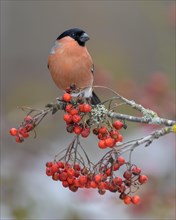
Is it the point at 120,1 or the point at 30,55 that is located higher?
the point at 120,1

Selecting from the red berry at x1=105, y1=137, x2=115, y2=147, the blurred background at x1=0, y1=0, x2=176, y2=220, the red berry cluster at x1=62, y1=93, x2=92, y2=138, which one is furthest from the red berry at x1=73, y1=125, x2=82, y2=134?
the blurred background at x1=0, y1=0, x2=176, y2=220

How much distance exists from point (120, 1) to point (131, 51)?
3.53 feet

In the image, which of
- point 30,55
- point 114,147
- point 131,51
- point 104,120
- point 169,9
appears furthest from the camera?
point 30,55

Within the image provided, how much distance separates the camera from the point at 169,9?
4.13m

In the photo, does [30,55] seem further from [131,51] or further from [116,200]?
[116,200]

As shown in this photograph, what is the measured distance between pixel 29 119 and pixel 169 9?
6.68ft

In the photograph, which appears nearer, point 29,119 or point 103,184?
point 103,184

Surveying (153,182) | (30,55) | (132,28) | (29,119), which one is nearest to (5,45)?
(30,55)

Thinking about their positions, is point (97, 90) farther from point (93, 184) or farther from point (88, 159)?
point (93, 184)

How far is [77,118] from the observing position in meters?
2.31

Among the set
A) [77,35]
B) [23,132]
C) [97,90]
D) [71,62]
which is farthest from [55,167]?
[97,90]

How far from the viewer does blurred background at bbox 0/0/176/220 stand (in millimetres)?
3674

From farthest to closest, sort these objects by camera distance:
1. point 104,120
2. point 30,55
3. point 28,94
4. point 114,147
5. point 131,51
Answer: point 30,55 → point 131,51 → point 28,94 → point 104,120 → point 114,147

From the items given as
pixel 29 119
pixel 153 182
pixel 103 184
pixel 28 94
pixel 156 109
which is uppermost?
pixel 28 94
